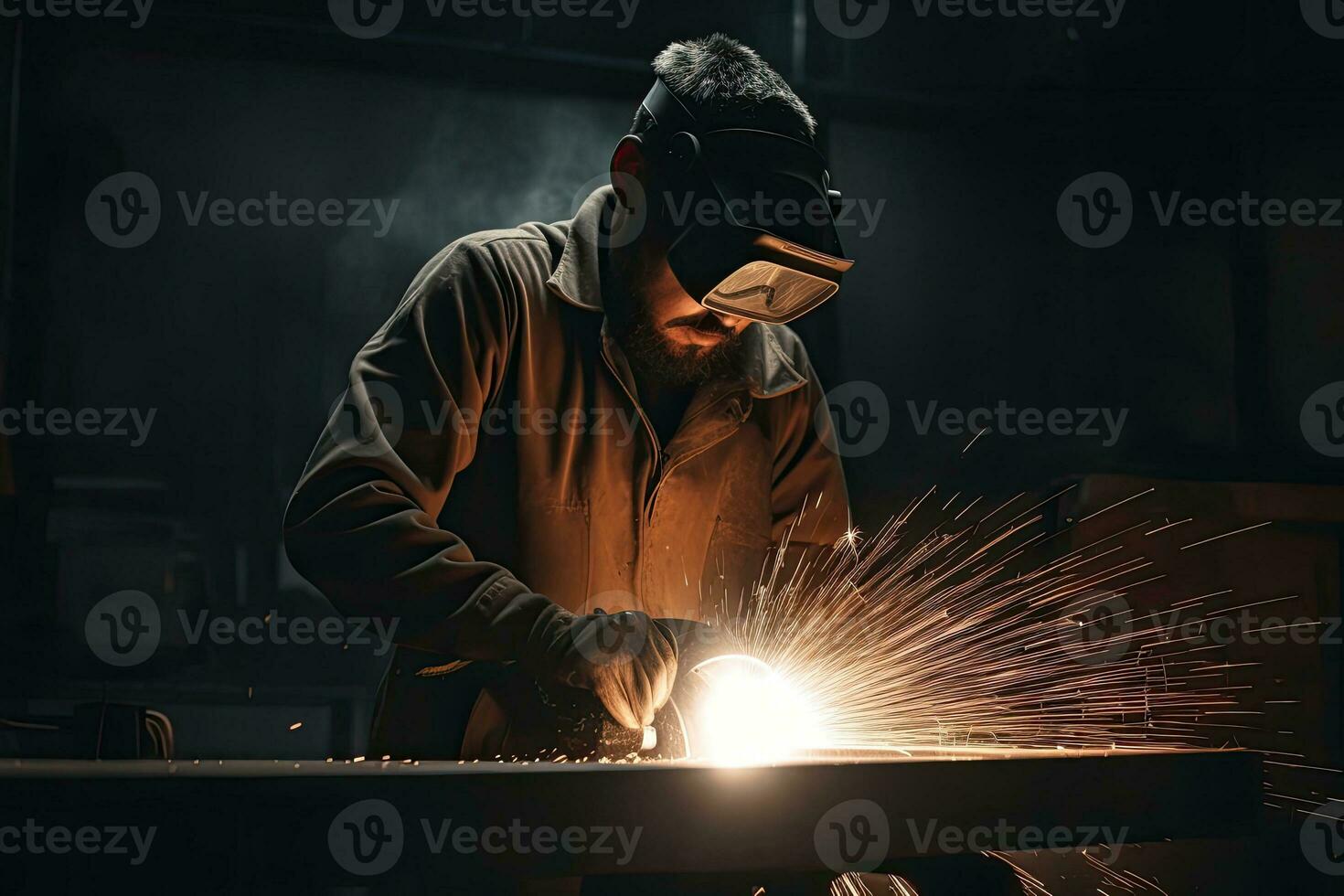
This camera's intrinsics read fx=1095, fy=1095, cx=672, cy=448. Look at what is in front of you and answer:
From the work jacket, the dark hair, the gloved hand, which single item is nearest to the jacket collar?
the work jacket

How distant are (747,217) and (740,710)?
89cm

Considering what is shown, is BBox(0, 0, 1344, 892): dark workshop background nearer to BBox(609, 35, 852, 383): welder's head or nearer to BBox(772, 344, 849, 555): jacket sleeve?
BBox(772, 344, 849, 555): jacket sleeve

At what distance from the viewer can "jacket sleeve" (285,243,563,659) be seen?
5.97 feet

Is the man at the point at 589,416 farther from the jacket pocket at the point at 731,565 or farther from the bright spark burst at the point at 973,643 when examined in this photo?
the bright spark burst at the point at 973,643

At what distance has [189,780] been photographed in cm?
113

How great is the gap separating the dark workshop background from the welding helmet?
1.15m

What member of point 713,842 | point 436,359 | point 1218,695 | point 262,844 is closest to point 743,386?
point 436,359

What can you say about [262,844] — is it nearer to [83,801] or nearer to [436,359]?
[83,801]

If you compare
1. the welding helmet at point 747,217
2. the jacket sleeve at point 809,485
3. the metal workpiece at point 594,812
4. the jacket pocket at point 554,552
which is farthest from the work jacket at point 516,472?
the metal workpiece at point 594,812

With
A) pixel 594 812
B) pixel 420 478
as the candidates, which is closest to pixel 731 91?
pixel 420 478

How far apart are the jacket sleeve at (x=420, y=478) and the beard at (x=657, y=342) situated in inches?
9.2

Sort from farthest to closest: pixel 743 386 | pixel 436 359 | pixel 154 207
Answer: pixel 154 207 < pixel 743 386 < pixel 436 359

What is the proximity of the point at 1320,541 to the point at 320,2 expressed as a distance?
322 centimetres

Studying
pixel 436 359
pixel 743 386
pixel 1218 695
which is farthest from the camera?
pixel 1218 695
